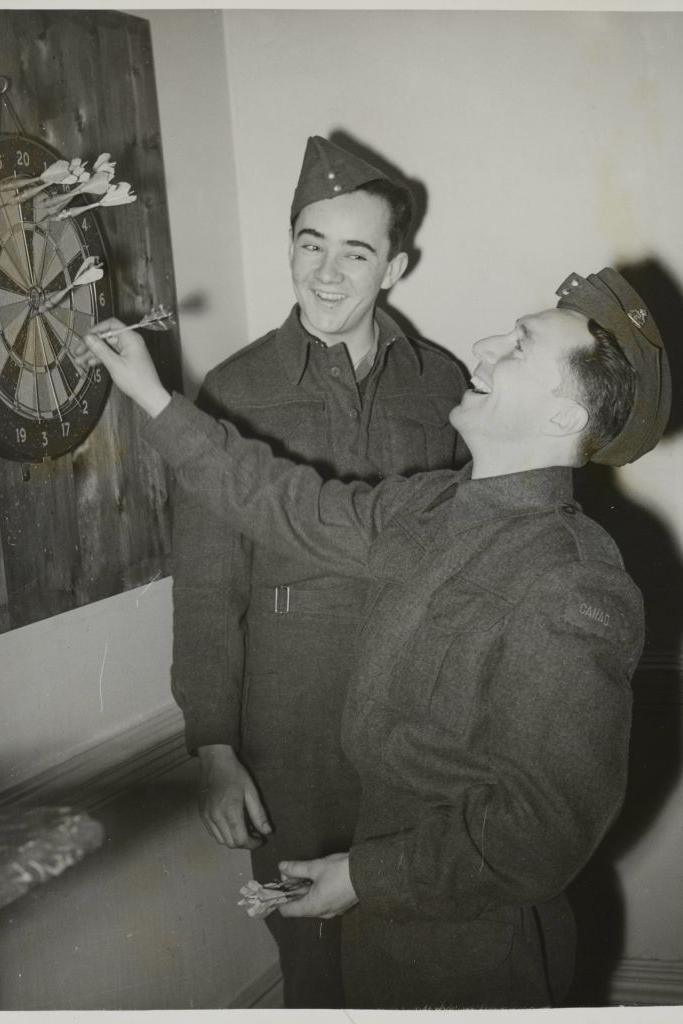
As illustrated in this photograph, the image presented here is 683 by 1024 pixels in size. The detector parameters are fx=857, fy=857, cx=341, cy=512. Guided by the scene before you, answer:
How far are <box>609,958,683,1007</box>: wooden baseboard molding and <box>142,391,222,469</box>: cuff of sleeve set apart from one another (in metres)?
1.37

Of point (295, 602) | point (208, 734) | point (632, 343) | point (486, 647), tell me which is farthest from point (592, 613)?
point (208, 734)

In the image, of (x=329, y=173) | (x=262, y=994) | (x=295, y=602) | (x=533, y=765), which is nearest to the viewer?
(x=533, y=765)

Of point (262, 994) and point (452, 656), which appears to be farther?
point (262, 994)

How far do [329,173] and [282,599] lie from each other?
65 cm

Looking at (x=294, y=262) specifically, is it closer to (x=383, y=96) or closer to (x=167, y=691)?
(x=383, y=96)

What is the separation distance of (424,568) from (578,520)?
0.19 m

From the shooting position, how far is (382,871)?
988 millimetres

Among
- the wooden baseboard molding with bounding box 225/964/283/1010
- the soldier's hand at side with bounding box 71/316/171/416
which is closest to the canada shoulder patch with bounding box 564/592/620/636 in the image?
the soldier's hand at side with bounding box 71/316/171/416

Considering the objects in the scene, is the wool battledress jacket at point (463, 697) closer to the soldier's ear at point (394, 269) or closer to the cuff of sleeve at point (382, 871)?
the cuff of sleeve at point (382, 871)

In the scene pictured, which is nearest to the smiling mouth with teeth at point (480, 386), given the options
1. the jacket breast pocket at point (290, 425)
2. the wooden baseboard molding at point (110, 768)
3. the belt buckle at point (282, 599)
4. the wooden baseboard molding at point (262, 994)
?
the jacket breast pocket at point (290, 425)

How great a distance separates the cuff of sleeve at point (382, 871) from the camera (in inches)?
38.6

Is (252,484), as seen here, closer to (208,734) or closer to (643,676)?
(208,734)

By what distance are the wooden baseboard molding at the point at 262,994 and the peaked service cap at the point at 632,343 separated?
1.13 meters

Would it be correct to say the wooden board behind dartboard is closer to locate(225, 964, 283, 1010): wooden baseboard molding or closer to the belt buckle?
the belt buckle
